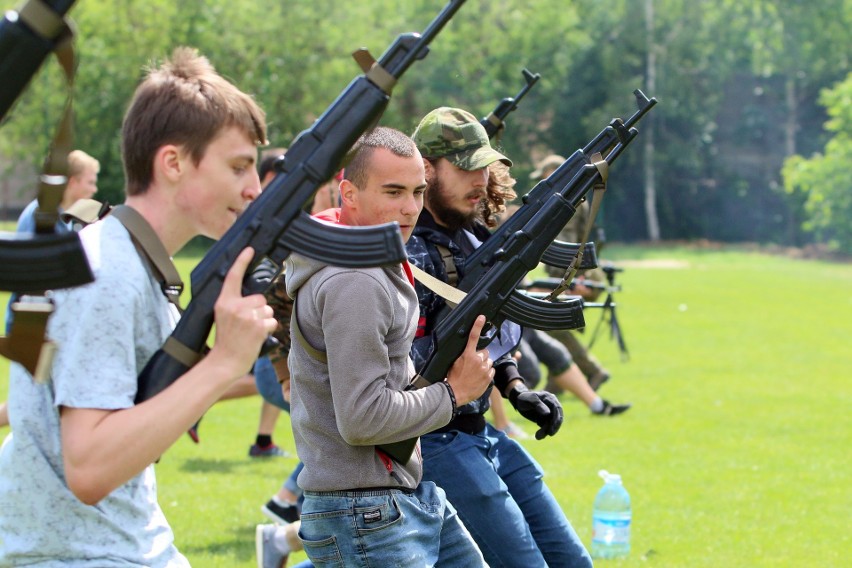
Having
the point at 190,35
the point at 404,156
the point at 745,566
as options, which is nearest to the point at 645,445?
the point at 745,566

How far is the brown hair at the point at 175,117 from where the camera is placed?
9.18ft

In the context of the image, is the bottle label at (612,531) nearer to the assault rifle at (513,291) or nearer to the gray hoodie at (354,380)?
the assault rifle at (513,291)

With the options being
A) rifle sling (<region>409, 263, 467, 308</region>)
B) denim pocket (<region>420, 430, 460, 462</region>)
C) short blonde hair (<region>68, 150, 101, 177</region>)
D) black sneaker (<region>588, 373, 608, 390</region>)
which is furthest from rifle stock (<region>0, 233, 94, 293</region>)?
black sneaker (<region>588, 373, 608, 390</region>)

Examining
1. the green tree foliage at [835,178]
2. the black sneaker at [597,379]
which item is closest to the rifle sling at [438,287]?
the black sneaker at [597,379]

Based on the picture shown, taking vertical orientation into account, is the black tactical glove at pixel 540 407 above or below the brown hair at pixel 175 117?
below

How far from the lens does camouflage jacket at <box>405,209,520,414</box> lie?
4.22 metres

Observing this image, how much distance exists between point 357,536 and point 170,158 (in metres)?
1.32

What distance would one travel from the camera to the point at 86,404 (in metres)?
2.54

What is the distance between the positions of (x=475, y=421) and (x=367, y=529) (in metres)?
1.01

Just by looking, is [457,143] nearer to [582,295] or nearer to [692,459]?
[692,459]

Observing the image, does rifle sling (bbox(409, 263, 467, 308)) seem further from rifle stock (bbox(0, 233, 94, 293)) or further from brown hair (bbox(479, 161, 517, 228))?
rifle stock (bbox(0, 233, 94, 293))

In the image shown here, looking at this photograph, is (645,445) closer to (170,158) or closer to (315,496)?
(315,496)

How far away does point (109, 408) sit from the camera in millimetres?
2555

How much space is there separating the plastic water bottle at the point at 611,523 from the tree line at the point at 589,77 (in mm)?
44282
